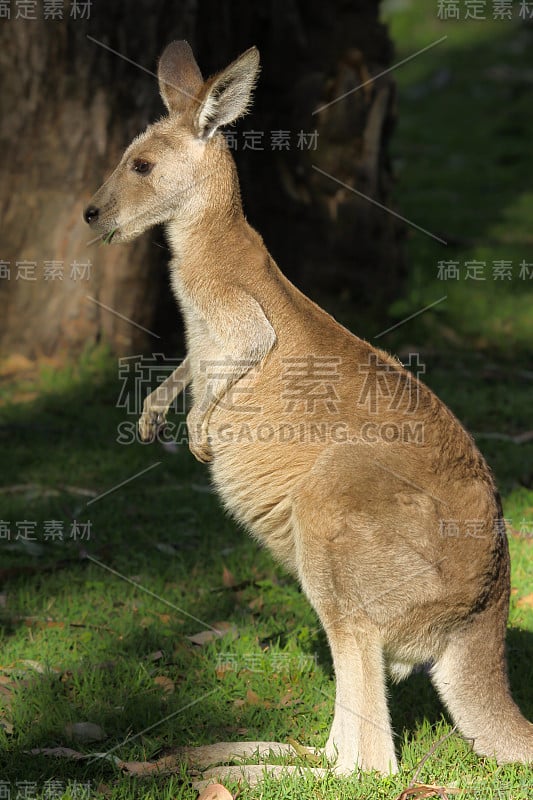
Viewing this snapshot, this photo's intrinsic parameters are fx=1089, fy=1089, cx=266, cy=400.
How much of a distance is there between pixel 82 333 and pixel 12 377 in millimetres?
500

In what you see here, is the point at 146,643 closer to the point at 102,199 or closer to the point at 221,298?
the point at 221,298

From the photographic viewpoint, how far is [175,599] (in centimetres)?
439

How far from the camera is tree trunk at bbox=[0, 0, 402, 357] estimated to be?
258 inches

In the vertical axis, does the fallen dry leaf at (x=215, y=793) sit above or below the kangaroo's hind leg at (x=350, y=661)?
below

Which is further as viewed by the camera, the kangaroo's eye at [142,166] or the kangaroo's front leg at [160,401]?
the kangaroo's front leg at [160,401]

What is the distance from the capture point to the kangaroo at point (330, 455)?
3.07 metres

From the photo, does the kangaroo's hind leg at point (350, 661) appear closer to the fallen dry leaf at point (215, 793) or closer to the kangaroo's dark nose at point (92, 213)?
the fallen dry leaf at point (215, 793)

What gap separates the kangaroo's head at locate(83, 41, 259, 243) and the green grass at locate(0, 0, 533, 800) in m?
1.51

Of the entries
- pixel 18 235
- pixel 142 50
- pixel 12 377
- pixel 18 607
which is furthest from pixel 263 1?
pixel 18 607

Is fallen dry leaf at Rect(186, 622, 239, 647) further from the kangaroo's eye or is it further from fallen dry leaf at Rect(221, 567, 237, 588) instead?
the kangaroo's eye

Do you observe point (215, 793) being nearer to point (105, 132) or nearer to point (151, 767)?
point (151, 767)

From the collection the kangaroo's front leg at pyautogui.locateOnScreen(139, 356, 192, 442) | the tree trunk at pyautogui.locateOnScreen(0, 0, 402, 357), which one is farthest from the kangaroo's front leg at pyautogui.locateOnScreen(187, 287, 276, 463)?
the tree trunk at pyautogui.locateOnScreen(0, 0, 402, 357)

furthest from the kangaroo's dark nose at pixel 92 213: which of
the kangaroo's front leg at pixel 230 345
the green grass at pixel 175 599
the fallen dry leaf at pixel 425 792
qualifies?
the fallen dry leaf at pixel 425 792

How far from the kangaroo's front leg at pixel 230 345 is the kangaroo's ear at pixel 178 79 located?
69cm
